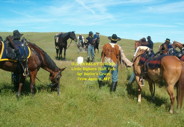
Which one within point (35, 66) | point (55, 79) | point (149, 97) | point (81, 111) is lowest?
point (149, 97)

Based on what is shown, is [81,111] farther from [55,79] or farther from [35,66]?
[35,66]

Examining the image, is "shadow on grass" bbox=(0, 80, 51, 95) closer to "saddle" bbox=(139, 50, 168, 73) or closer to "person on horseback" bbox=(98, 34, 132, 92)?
"person on horseback" bbox=(98, 34, 132, 92)

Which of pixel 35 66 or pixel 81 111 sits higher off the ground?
pixel 35 66

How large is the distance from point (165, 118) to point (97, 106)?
2.18m

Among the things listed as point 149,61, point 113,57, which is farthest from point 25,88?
point 149,61

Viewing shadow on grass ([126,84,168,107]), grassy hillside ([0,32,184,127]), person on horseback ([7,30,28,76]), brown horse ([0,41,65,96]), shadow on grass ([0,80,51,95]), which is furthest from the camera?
shadow on grass ([126,84,168,107])

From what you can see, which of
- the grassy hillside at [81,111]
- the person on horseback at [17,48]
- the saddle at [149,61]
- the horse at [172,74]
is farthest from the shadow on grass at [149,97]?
the person on horseback at [17,48]

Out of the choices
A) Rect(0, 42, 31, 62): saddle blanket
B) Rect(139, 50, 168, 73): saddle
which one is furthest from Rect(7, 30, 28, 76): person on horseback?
Rect(139, 50, 168, 73): saddle

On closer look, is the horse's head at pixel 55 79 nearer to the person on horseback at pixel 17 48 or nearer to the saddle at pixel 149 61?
the person on horseback at pixel 17 48

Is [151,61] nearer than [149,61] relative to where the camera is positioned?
Yes

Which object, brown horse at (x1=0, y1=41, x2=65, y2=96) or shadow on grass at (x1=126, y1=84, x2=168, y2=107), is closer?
brown horse at (x1=0, y1=41, x2=65, y2=96)

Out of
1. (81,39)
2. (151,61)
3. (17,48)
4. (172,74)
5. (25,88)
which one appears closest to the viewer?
(172,74)

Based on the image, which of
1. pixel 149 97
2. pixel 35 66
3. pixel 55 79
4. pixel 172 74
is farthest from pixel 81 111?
pixel 149 97

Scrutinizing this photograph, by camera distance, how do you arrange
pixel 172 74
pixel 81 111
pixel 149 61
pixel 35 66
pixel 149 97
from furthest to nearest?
pixel 149 97 < pixel 149 61 < pixel 35 66 < pixel 172 74 < pixel 81 111
